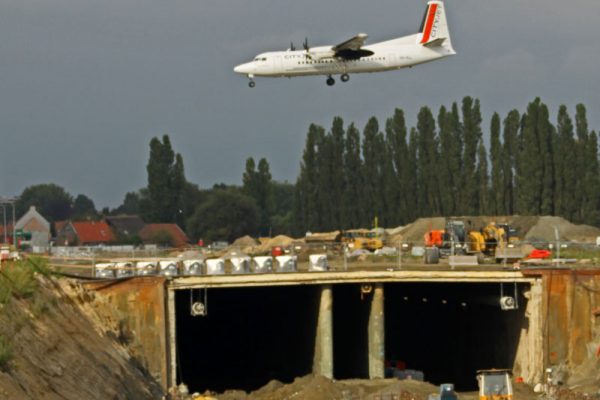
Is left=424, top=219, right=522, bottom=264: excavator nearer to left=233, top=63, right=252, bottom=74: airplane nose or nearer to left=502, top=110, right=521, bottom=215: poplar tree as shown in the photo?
left=233, top=63, right=252, bottom=74: airplane nose

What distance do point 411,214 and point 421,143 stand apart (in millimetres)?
5649

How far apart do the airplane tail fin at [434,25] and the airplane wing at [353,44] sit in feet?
14.8

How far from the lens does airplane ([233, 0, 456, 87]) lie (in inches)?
2803

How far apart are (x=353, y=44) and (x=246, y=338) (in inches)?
634

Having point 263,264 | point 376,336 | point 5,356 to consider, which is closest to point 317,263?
point 263,264

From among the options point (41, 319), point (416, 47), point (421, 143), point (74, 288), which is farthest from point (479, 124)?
point (41, 319)

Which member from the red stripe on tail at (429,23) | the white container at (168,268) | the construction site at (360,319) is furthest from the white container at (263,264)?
the red stripe on tail at (429,23)

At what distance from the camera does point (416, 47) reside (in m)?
72.6

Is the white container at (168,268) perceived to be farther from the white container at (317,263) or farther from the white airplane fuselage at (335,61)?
the white airplane fuselage at (335,61)

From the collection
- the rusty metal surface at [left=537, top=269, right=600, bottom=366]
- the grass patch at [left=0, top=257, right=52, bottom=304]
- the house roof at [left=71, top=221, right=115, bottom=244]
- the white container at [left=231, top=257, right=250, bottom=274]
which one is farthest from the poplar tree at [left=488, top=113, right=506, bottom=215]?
the grass patch at [left=0, top=257, right=52, bottom=304]

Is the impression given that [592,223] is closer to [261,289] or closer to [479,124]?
[479,124]

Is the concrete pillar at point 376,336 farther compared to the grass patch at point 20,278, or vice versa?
the concrete pillar at point 376,336

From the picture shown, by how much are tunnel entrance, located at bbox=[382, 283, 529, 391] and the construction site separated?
0.08m

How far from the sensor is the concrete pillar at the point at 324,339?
172ft
